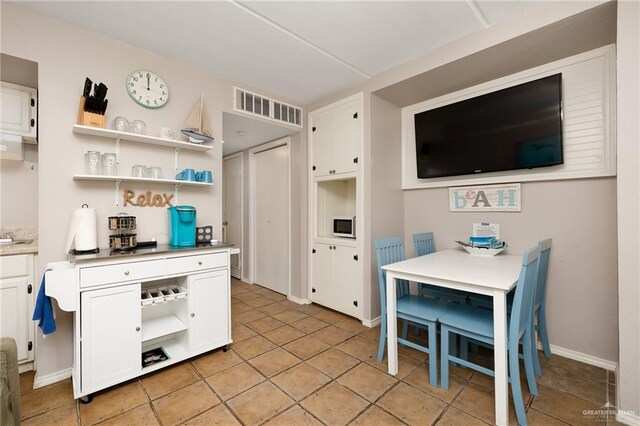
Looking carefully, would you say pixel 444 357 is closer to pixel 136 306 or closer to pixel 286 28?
pixel 136 306

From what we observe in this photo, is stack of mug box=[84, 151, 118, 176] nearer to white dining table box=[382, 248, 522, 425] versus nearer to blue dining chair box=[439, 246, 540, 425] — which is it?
white dining table box=[382, 248, 522, 425]

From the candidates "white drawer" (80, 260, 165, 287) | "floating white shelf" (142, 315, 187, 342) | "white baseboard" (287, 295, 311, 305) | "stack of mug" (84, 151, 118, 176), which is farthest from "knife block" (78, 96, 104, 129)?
"white baseboard" (287, 295, 311, 305)

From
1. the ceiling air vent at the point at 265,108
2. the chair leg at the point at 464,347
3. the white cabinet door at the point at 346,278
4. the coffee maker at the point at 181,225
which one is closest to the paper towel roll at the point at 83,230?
the coffee maker at the point at 181,225

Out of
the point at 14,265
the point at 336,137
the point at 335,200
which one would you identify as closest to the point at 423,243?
the point at 335,200

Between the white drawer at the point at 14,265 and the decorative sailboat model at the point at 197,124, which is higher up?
the decorative sailboat model at the point at 197,124

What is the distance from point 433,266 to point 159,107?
2.63 m

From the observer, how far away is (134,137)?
2158 millimetres

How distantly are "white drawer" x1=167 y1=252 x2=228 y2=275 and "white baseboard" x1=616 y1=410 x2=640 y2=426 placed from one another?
2.77m

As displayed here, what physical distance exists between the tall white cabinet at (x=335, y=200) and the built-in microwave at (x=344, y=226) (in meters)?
0.07

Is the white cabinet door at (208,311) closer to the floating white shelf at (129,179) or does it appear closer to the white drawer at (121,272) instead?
the white drawer at (121,272)

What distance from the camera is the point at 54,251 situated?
197 centimetres

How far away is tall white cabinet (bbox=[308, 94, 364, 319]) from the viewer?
302cm

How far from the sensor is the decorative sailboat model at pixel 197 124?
2.45 meters

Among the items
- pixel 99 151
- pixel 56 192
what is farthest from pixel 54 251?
pixel 99 151
